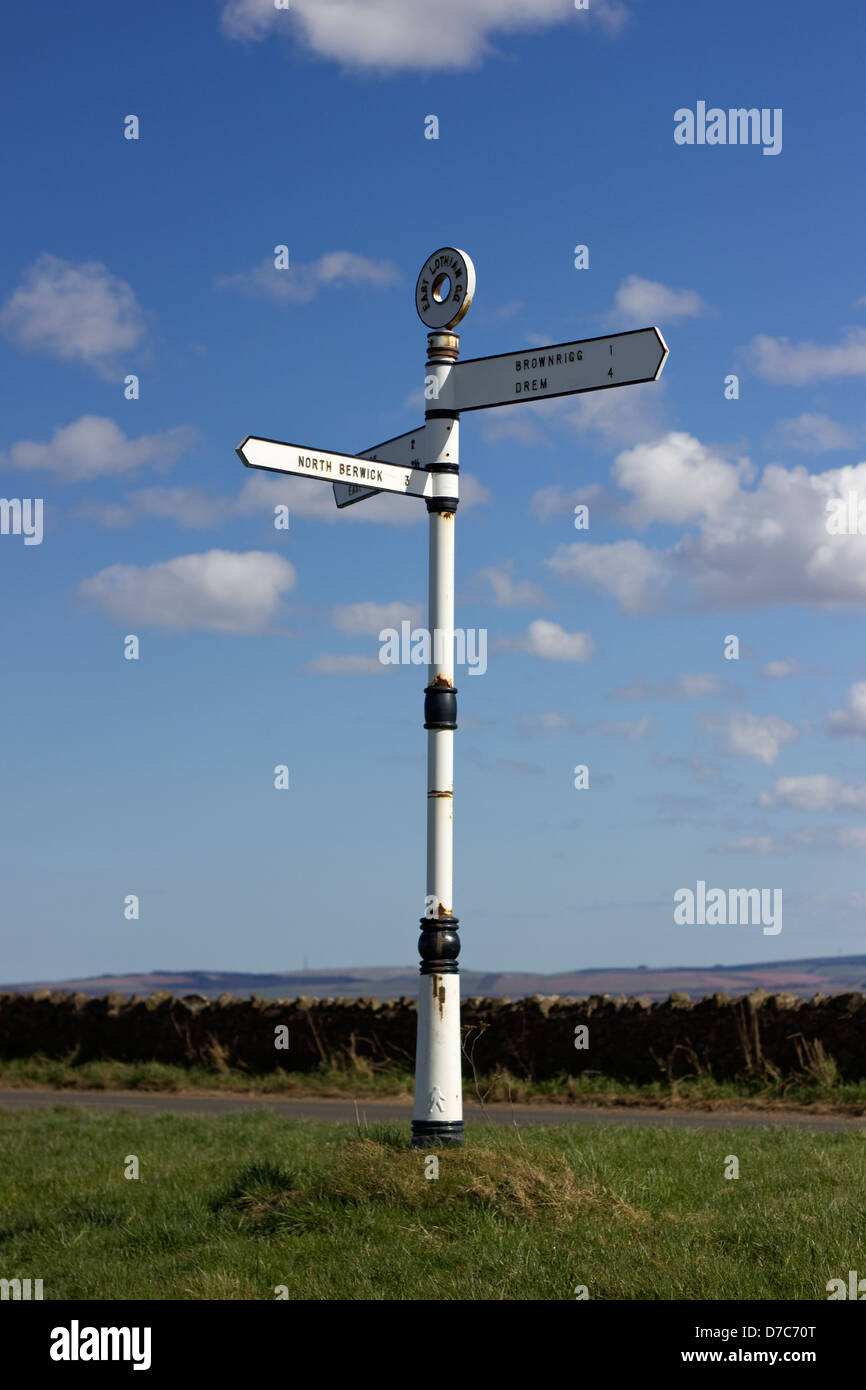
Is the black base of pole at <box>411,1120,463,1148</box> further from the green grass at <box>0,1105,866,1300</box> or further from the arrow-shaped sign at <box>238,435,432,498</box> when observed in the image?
the arrow-shaped sign at <box>238,435,432,498</box>

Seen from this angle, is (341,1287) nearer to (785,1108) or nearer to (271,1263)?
(271,1263)

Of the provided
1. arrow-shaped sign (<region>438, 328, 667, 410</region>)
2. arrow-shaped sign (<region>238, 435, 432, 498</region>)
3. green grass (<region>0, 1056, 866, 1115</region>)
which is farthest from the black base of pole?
green grass (<region>0, 1056, 866, 1115</region>)

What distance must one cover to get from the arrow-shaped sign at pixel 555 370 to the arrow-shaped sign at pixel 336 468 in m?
0.60

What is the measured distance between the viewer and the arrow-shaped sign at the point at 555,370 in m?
9.12

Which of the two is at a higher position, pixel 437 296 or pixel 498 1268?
pixel 437 296

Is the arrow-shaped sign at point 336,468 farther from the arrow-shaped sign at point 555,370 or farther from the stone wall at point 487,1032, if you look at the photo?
the stone wall at point 487,1032

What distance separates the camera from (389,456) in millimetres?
10547

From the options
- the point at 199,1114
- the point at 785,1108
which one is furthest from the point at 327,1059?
the point at 785,1108

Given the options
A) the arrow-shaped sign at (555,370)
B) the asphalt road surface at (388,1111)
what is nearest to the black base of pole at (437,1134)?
the asphalt road surface at (388,1111)

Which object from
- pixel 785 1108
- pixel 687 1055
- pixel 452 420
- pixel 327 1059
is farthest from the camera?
pixel 327 1059

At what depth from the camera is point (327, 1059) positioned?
70.9ft

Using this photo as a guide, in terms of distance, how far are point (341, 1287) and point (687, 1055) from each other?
38.7ft

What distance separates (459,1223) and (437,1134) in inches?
50.2
